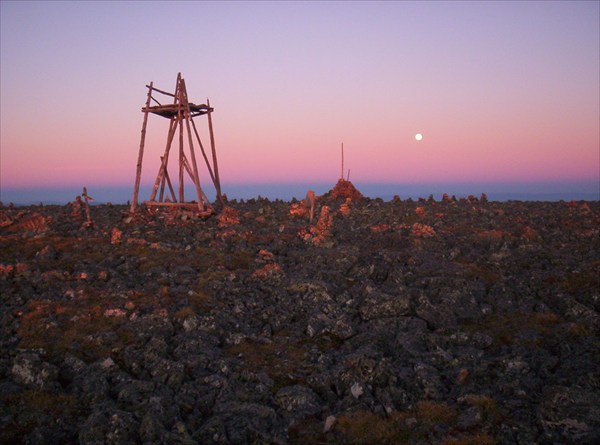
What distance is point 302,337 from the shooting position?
11.3 m

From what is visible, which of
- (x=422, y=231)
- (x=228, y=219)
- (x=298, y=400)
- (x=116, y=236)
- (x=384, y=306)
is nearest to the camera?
(x=298, y=400)

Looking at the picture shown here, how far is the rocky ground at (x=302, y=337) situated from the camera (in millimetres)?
7535

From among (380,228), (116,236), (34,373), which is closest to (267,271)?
(34,373)

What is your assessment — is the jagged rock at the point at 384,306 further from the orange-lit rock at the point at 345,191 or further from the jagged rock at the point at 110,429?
the orange-lit rock at the point at 345,191

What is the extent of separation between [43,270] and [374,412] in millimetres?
12659

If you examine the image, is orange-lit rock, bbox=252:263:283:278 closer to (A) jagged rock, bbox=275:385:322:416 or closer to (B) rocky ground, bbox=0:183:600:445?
(B) rocky ground, bbox=0:183:600:445

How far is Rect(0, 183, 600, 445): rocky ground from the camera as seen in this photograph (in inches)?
297

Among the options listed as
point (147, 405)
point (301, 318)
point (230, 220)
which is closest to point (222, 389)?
point (147, 405)

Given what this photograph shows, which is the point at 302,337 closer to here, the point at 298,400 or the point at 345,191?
the point at 298,400

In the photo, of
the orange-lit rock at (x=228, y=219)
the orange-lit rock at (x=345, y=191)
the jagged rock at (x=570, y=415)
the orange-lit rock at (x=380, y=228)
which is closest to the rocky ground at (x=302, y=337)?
the jagged rock at (x=570, y=415)

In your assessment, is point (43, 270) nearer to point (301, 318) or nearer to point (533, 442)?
point (301, 318)

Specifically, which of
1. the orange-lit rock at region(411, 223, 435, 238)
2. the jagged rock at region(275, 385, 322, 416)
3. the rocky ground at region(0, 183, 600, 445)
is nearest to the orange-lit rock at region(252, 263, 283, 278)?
the rocky ground at region(0, 183, 600, 445)

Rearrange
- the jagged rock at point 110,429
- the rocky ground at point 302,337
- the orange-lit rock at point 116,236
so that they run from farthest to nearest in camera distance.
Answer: the orange-lit rock at point 116,236 → the rocky ground at point 302,337 → the jagged rock at point 110,429

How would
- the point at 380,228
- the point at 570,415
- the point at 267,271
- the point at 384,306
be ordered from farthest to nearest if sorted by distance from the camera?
the point at 380,228, the point at 267,271, the point at 384,306, the point at 570,415
